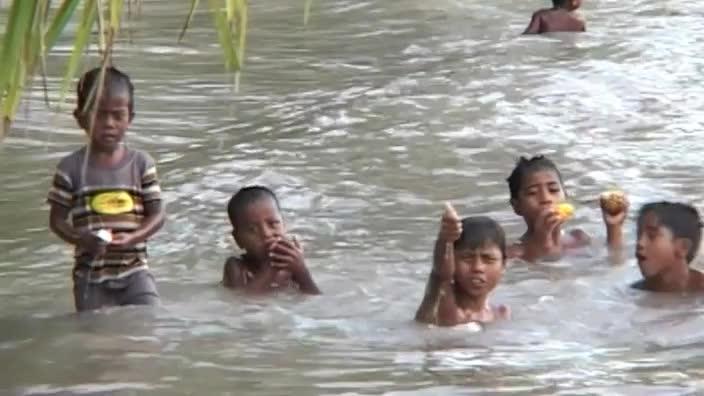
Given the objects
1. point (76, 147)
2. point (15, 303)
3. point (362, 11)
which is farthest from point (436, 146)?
point (362, 11)

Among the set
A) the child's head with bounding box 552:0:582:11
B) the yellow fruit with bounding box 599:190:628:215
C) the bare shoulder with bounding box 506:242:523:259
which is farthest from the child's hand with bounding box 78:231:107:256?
the child's head with bounding box 552:0:582:11

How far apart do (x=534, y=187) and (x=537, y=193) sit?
0.04 metres

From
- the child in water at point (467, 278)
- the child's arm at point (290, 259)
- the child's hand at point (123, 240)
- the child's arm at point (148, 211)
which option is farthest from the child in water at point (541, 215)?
the child's hand at point (123, 240)

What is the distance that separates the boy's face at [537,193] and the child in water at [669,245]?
708 mm

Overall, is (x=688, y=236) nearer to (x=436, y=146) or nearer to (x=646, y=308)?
(x=646, y=308)

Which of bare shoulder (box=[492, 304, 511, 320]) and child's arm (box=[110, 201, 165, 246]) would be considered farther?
bare shoulder (box=[492, 304, 511, 320])

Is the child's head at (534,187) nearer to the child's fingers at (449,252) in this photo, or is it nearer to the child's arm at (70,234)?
the child's fingers at (449,252)

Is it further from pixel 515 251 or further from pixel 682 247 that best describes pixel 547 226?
pixel 682 247

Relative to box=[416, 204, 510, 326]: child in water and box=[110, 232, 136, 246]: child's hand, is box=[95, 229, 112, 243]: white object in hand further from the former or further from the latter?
box=[416, 204, 510, 326]: child in water

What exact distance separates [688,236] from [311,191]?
7.67ft

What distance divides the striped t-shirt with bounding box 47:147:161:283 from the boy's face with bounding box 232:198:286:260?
65 cm

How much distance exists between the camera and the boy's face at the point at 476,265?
205 inches

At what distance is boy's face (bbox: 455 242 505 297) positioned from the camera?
5.20 m

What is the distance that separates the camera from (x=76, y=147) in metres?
8.47
